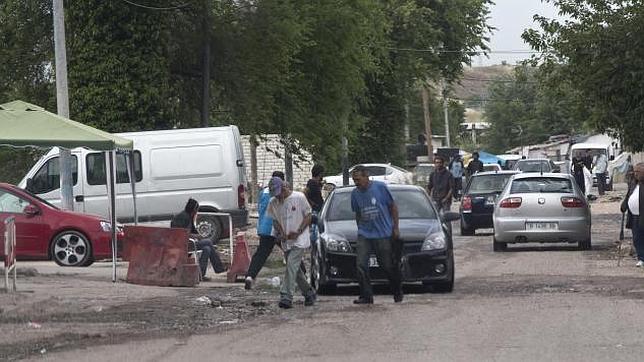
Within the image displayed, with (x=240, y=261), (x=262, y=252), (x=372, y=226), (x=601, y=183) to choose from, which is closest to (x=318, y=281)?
(x=262, y=252)

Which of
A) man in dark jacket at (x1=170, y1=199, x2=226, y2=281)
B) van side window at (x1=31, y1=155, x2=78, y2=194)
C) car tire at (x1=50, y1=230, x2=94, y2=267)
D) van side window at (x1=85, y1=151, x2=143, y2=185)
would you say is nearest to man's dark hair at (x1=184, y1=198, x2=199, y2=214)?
man in dark jacket at (x1=170, y1=199, x2=226, y2=281)

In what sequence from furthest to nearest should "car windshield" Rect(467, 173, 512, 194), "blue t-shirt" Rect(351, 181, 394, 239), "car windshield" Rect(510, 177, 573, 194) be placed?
"car windshield" Rect(467, 173, 512, 194) < "car windshield" Rect(510, 177, 573, 194) < "blue t-shirt" Rect(351, 181, 394, 239)

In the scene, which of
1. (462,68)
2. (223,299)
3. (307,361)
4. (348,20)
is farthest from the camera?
(462,68)

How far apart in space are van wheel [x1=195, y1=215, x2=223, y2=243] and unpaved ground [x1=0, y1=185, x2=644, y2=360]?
3.47 metres

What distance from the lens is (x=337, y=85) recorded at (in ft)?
118

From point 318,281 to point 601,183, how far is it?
3687 centimetres

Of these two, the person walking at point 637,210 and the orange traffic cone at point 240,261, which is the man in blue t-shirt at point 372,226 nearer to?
the orange traffic cone at point 240,261

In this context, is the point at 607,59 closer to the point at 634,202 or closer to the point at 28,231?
the point at 634,202

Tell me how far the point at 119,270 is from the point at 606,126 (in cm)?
1073

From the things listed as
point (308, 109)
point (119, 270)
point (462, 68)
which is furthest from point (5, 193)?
point (462, 68)

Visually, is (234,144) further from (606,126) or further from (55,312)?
(55,312)

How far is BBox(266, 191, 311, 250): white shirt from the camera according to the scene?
15.3 m

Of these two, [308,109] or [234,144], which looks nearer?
[234,144]

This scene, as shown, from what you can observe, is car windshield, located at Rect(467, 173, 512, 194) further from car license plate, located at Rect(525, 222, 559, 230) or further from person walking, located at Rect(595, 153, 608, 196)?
person walking, located at Rect(595, 153, 608, 196)
